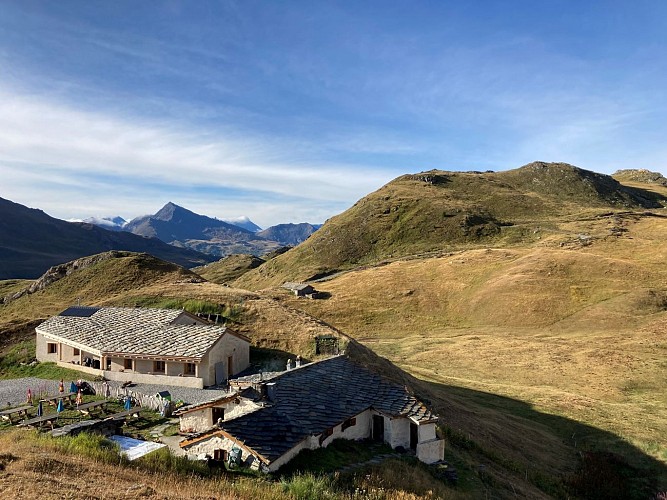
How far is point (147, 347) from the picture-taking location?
40.9m

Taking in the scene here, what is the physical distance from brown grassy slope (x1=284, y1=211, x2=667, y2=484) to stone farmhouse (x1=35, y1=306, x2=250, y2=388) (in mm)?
26533

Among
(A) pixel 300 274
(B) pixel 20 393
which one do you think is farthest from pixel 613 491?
(A) pixel 300 274

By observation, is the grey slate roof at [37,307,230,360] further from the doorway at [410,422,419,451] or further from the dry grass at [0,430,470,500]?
the dry grass at [0,430,470,500]

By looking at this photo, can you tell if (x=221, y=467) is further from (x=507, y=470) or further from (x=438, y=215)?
(x=438, y=215)

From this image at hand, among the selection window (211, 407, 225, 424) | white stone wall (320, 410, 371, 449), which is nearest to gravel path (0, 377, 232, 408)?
window (211, 407, 225, 424)

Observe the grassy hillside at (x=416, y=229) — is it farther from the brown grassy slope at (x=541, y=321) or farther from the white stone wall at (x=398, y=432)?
the white stone wall at (x=398, y=432)

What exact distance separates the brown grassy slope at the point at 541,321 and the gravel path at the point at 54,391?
94.2 ft

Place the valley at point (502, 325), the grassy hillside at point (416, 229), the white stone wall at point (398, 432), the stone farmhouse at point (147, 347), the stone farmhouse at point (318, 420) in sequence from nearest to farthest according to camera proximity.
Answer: the stone farmhouse at point (318, 420) < the white stone wall at point (398, 432) < the valley at point (502, 325) < the stone farmhouse at point (147, 347) < the grassy hillside at point (416, 229)

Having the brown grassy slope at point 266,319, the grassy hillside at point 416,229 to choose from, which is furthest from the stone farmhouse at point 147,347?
the grassy hillside at point 416,229

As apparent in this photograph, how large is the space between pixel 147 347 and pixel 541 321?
6898cm

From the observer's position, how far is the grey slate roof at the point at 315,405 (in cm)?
1934

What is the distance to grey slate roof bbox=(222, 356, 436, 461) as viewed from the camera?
1934 centimetres

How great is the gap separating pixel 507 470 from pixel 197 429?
18.2 metres

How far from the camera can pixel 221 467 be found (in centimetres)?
1798
